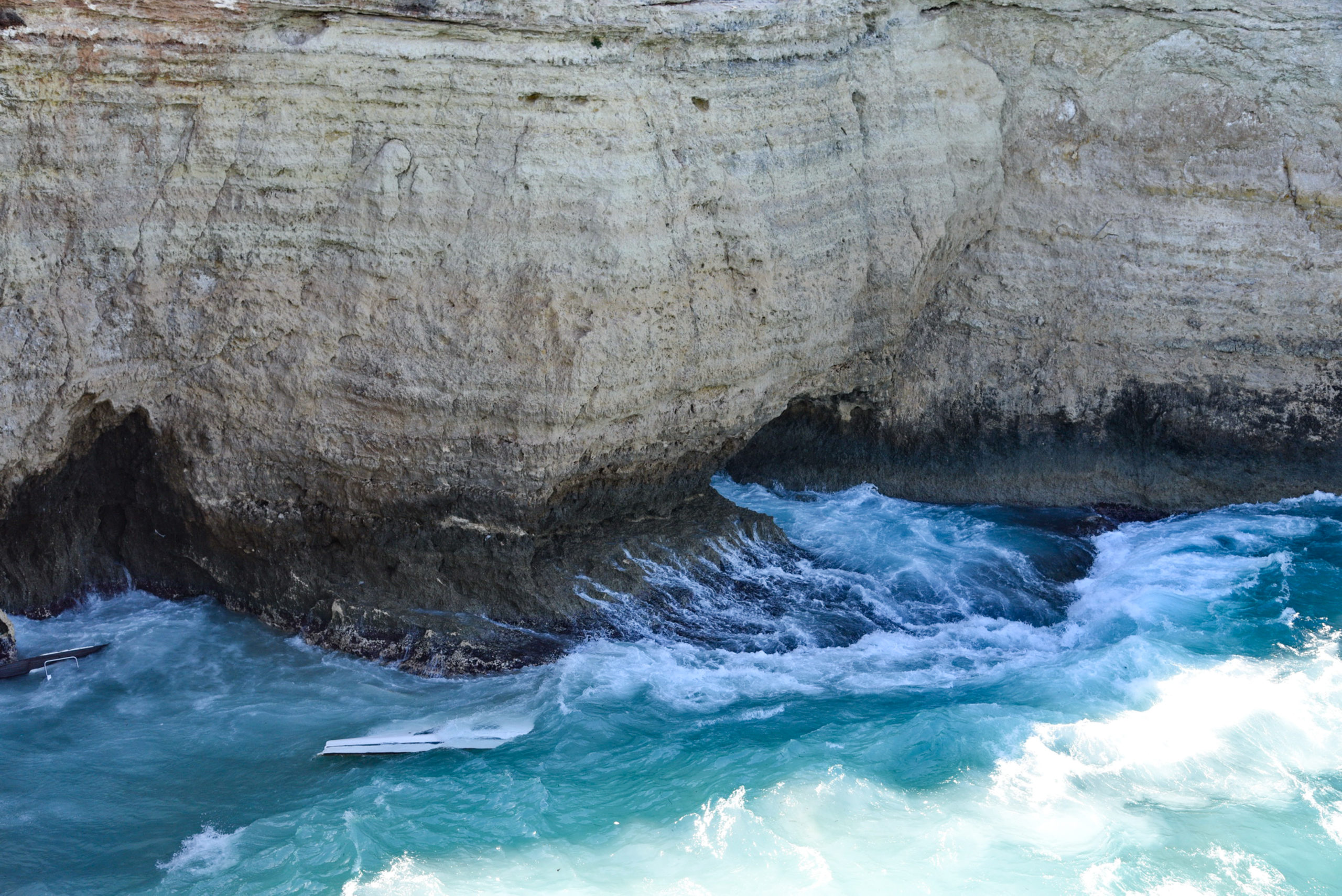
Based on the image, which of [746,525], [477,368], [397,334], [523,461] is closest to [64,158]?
[397,334]

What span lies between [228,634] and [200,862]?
2584 millimetres

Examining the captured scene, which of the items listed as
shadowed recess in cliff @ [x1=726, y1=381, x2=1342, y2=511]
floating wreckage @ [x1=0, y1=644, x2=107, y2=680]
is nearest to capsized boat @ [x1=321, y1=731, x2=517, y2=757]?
floating wreckage @ [x1=0, y1=644, x2=107, y2=680]

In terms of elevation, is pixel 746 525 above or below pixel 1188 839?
above

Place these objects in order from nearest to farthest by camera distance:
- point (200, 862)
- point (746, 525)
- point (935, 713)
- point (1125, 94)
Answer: point (200, 862), point (935, 713), point (746, 525), point (1125, 94)

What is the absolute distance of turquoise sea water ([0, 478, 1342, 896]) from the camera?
23.4ft

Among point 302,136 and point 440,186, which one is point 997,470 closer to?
point 440,186

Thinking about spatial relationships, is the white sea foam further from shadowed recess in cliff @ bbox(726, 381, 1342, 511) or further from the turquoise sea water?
shadowed recess in cliff @ bbox(726, 381, 1342, 511)

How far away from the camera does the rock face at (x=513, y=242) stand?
8.81m

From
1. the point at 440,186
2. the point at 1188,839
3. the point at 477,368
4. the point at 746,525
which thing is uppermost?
the point at 440,186

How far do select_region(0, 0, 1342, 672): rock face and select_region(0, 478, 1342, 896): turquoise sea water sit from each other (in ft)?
2.47

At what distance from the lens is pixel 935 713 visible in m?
8.49

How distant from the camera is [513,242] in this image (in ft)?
29.8

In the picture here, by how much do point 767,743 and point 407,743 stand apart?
2388 millimetres

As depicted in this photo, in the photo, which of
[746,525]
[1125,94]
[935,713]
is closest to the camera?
[935,713]
